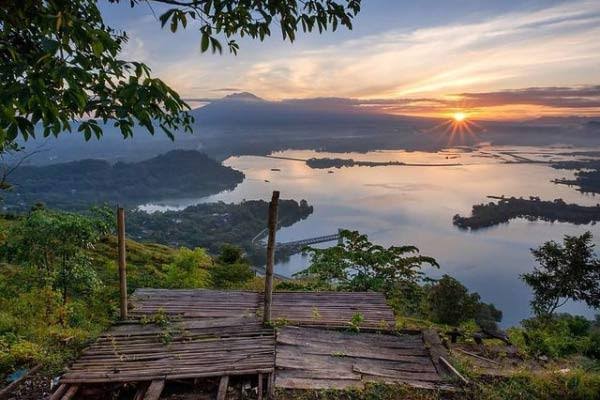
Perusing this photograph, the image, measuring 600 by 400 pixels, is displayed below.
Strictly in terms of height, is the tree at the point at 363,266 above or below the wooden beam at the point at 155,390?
below

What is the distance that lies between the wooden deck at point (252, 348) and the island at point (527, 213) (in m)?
72.7

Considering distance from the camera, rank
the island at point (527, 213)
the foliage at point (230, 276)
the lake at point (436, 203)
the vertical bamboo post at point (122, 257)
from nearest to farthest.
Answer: the vertical bamboo post at point (122, 257)
the foliage at point (230, 276)
the lake at point (436, 203)
the island at point (527, 213)

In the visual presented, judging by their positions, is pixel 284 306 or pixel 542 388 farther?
pixel 284 306

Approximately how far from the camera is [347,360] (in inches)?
223

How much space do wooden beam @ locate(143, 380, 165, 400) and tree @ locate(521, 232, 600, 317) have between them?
19425 mm

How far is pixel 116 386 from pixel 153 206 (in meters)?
133

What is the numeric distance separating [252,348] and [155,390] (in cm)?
145

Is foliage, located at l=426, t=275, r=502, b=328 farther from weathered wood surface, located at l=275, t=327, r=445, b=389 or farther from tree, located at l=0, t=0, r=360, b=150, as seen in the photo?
tree, located at l=0, t=0, r=360, b=150

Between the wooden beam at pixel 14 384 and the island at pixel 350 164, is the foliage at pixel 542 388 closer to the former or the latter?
the wooden beam at pixel 14 384

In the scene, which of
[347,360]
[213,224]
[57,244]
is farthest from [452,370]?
[213,224]

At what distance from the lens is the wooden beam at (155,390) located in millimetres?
4639

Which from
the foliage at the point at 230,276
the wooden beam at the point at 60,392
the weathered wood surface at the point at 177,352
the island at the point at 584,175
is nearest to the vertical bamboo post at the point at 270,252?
the weathered wood surface at the point at 177,352

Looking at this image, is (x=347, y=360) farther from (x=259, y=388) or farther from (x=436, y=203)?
(x=436, y=203)

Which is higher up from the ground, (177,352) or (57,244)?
(57,244)
